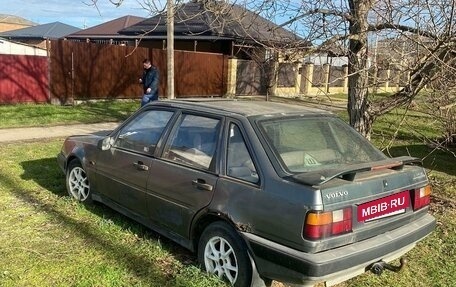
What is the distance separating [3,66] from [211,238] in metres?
13.8

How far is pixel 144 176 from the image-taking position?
424 cm

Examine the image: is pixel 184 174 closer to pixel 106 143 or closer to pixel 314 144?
pixel 314 144

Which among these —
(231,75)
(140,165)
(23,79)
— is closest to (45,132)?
(23,79)

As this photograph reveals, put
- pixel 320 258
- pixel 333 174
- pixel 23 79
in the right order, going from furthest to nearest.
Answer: pixel 23 79 → pixel 333 174 → pixel 320 258

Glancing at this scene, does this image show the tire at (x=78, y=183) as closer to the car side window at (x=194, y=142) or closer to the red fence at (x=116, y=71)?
the car side window at (x=194, y=142)

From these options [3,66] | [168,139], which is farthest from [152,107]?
[3,66]

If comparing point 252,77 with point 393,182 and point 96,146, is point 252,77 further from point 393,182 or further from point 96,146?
point 393,182

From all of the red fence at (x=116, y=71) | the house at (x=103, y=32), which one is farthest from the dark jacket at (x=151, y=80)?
the house at (x=103, y=32)

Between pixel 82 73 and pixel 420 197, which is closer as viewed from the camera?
pixel 420 197

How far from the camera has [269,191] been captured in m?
3.15

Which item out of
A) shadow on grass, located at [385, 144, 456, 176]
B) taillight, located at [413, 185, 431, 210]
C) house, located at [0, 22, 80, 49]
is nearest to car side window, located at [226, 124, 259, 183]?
taillight, located at [413, 185, 431, 210]

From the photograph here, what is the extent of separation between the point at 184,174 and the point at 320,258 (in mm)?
1381

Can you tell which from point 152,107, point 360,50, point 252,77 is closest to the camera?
point 152,107

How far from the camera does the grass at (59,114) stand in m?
11.9
